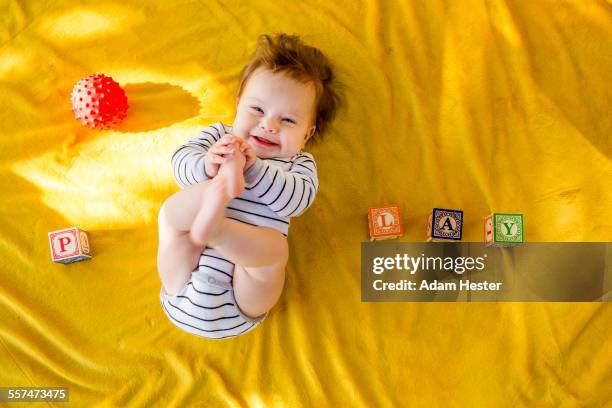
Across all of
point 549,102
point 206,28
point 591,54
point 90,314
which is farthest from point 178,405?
point 591,54

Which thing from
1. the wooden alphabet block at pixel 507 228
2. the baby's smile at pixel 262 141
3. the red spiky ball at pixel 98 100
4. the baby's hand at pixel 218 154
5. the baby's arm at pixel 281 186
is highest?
the red spiky ball at pixel 98 100

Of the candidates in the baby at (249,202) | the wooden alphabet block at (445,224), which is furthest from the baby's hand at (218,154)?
the wooden alphabet block at (445,224)

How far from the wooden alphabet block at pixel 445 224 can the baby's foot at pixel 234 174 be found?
534 millimetres

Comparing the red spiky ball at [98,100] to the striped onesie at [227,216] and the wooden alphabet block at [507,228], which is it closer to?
the striped onesie at [227,216]

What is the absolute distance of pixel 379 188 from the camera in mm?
1520

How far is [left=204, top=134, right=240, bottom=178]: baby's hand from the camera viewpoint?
1.12m

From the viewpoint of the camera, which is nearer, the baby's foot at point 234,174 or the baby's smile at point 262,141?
the baby's foot at point 234,174

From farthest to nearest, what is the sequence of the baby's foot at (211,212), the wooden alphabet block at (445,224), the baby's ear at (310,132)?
1. the wooden alphabet block at (445,224)
2. the baby's ear at (310,132)
3. the baby's foot at (211,212)

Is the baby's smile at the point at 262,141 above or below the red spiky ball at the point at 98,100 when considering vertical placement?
below

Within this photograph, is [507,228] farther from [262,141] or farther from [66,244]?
[66,244]

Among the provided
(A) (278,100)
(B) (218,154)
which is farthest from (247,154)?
(A) (278,100)

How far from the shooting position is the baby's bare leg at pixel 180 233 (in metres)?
1.13

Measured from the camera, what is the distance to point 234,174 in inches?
43.1

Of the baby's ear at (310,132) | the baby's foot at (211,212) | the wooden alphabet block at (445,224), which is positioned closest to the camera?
the baby's foot at (211,212)
